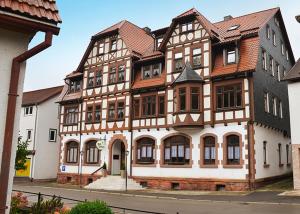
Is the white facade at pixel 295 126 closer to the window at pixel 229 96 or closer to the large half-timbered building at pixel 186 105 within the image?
the large half-timbered building at pixel 186 105

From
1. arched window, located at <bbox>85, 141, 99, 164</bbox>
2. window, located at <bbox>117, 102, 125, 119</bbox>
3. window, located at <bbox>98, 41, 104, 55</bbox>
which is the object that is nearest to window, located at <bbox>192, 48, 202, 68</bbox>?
window, located at <bbox>117, 102, 125, 119</bbox>

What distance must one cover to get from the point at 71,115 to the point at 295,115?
72.0 ft

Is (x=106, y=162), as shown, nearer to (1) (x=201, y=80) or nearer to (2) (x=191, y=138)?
(2) (x=191, y=138)

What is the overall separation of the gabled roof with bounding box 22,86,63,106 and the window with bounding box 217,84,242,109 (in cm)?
2280

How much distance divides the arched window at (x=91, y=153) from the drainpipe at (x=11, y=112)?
2707 cm

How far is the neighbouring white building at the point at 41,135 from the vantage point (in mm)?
40125

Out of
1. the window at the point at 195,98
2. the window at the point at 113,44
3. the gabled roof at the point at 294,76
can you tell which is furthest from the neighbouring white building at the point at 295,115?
the window at the point at 113,44

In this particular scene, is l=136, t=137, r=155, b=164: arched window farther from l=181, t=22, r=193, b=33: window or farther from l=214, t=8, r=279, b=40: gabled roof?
l=214, t=8, r=279, b=40: gabled roof

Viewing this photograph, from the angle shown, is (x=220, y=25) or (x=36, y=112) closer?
(x=220, y=25)

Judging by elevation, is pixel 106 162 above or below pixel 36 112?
below

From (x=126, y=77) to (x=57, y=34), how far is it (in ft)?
82.8

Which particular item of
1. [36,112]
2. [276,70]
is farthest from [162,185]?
[36,112]

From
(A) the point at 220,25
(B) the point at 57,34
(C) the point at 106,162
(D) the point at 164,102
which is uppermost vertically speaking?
(A) the point at 220,25

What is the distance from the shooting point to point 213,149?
2677cm
